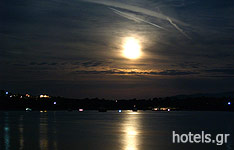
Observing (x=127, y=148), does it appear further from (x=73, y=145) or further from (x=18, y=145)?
(x=18, y=145)

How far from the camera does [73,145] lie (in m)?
51.2

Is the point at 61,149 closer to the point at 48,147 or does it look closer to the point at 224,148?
the point at 48,147

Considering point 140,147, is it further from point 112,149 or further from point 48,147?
point 48,147

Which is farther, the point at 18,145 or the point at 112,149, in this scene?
the point at 18,145

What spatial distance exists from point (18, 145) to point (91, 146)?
978 cm

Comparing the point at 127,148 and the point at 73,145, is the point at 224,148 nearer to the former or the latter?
the point at 127,148

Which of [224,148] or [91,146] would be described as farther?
[91,146]

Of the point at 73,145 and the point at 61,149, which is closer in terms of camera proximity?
the point at 61,149

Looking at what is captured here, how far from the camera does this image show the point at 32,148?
4741 cm

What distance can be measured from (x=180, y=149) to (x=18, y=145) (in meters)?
21.3

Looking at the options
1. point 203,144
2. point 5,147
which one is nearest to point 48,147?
point 5,147

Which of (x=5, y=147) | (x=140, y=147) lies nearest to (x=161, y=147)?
(x=140, y=147)

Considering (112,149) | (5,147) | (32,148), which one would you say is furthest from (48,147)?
(112,149)

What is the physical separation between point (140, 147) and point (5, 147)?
56.4ft
